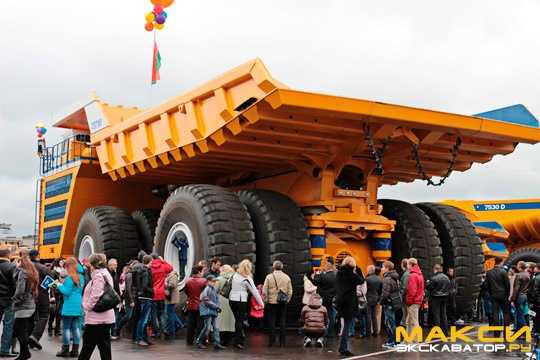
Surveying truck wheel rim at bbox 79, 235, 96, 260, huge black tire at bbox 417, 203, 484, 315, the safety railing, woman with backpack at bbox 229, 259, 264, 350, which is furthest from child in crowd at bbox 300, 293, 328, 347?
the safety railing

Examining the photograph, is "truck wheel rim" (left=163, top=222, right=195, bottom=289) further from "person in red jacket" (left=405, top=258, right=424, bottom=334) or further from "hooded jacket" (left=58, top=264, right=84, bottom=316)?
"person in red jacket" (left=405, top=258, right=424, bottom=334)

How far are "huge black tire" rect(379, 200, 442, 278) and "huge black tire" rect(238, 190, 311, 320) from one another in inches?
106

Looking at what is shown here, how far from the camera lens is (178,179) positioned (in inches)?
620

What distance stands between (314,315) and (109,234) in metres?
6.16

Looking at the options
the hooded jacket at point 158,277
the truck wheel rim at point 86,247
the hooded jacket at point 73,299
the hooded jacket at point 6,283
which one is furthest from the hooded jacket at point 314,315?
the truck wheel rim at point 86,247

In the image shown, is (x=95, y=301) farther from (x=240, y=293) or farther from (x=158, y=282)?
(x=158, y=282)

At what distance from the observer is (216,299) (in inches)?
→ 426

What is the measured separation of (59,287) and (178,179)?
699 centimetres

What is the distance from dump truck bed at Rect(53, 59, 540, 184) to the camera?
10812 mm

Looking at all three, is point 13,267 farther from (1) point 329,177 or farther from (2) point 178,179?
(2) point 178,179

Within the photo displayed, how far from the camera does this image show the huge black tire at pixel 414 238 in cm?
1381

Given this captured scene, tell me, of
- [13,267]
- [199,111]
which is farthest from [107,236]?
[13,267]

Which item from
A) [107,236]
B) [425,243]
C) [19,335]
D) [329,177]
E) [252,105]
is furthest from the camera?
[107,236]

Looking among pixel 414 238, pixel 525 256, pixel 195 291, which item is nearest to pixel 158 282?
pixel 195 291
